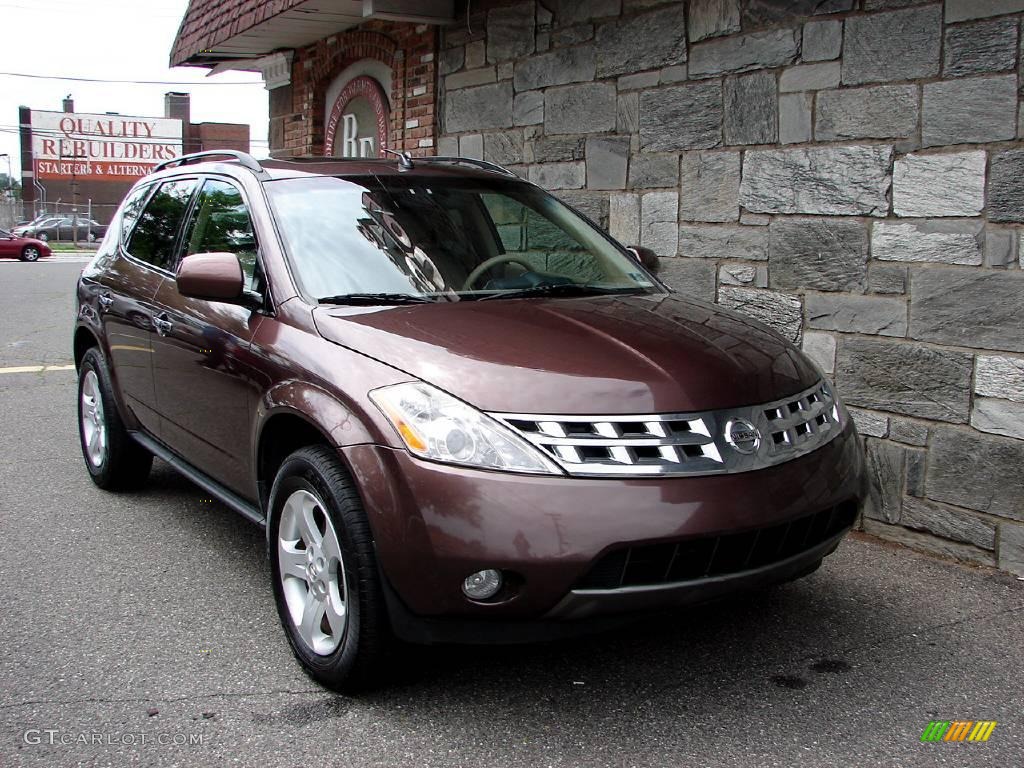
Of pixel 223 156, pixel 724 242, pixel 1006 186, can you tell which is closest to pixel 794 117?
pixel 724 242

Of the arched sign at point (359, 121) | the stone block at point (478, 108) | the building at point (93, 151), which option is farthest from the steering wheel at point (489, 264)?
the building at point (93, 151)

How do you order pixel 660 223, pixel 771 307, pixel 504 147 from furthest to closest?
pixel 504 147
pixel 660 223
pixel 771 307

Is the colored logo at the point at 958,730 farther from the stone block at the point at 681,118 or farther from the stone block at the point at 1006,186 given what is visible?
the stone block at the point at 681,118

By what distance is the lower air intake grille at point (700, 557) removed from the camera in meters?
2.96

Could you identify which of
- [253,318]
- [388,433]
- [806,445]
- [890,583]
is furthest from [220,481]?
[890,583]

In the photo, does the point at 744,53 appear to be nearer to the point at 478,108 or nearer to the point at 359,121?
the point at 478,108

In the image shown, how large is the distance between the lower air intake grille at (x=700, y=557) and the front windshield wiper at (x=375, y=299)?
1297 millimetres

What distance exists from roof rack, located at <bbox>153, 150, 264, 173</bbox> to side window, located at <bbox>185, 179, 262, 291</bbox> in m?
0.12

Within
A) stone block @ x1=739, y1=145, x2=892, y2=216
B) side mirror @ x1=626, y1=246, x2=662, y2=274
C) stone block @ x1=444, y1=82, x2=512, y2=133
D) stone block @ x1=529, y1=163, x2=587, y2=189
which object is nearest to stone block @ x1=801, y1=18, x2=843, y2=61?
stone block @ x1=739, y1=145, x2=892, y2=216

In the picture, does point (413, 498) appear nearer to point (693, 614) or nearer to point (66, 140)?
point (693, 614)

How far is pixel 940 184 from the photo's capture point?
490 centimetres

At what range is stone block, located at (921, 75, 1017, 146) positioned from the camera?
461 cm

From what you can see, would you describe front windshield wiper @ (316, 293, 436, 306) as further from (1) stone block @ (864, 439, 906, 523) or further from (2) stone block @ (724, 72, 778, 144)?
(2) stone block @ (724, 72, 778, 144)

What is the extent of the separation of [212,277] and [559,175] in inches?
162
